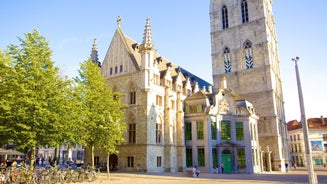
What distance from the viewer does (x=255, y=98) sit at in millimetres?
53562

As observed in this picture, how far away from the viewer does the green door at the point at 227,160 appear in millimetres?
39250

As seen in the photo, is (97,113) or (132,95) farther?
(132,95)

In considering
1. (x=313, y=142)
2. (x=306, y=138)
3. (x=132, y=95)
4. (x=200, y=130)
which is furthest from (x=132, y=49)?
(x=313, y=142)

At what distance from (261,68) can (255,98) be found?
6244 mm

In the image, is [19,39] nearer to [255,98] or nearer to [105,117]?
[105,117]

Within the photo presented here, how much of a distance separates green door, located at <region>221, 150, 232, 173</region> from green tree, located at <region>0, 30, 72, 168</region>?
24.8m

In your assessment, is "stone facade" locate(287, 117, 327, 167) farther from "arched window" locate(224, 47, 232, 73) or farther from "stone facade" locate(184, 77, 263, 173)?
"stone facade" locate(184, 77, 263, 173)

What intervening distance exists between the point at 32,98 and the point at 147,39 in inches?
821

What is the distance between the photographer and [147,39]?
38375 mm

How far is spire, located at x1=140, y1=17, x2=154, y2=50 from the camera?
37625 millimetres

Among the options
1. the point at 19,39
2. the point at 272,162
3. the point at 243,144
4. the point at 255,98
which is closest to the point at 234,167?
the point at 243,144

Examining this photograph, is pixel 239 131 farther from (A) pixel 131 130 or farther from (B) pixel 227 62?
(B) pixel 227 62

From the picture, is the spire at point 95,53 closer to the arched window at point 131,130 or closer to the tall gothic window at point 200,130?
the arched window at point 131,130

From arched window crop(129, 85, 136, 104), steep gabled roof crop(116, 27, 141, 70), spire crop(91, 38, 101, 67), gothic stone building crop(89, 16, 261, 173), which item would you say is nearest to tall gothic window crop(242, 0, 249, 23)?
gothic stone building crop(89, 16, 261, 173)
